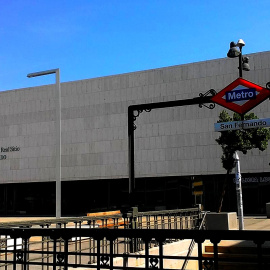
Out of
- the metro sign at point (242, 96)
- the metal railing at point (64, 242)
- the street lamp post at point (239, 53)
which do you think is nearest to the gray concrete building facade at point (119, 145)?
the metal railing at point (64, 242)

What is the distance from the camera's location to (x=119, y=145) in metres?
39.8

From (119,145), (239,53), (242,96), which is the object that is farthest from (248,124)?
(119,145)

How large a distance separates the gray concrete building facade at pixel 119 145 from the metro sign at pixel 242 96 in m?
24.2

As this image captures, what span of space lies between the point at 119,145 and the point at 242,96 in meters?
28.7

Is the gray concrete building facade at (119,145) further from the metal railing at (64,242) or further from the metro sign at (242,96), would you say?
the metro sign at (242,96)

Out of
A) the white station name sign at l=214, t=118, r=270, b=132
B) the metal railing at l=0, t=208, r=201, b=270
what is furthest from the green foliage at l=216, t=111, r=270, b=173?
the white station name sign at l=214, t=118, r=270, b=132

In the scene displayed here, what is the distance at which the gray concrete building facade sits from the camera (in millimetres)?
36281

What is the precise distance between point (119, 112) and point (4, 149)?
13632 mm

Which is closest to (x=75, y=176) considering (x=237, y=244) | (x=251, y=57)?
(x=251, y=57)

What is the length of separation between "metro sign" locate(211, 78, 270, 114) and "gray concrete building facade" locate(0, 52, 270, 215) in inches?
951

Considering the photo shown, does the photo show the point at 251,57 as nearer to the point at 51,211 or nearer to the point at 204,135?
the point at 204,135

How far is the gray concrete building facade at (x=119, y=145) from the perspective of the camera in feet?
119

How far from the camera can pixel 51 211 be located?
1697 inches

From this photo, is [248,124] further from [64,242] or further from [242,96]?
[64,242]
